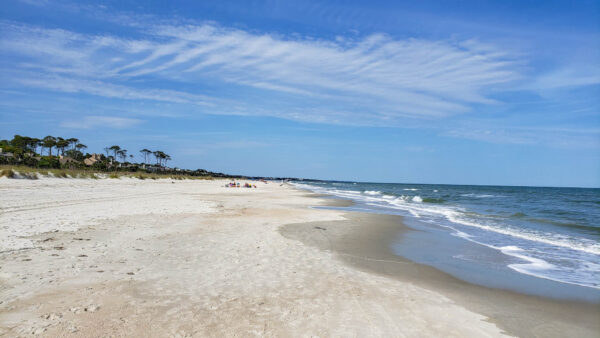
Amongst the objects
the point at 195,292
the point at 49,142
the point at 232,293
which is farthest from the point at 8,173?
the point at 49,142

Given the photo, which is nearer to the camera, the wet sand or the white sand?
the white sand

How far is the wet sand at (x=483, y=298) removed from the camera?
16.6ft

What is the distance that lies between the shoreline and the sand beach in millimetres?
35

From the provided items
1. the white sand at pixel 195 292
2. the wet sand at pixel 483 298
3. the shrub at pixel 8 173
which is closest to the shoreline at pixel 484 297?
the wet sand at pixel 483 298

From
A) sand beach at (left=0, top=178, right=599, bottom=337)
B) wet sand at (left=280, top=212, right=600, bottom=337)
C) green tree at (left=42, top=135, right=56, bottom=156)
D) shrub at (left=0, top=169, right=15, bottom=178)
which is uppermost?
green tree at (left=42, top=135, right=56, bottom=156)

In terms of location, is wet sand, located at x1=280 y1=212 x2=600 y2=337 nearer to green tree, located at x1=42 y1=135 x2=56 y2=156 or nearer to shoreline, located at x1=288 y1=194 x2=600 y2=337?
shoreline, located at x1=288 y1=194 x2=600 y2=337

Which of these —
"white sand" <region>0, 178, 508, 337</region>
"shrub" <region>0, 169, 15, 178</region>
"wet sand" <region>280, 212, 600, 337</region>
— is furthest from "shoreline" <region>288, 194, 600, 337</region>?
"shrub" <region>0, 169, 15, 178</region>

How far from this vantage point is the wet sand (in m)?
5.07

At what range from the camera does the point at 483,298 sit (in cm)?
627

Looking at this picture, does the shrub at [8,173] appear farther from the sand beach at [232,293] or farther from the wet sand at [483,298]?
the wet sand at [483,298]

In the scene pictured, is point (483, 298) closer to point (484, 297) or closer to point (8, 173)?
point (484, 297)

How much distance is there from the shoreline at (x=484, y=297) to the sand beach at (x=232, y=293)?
0.11ft

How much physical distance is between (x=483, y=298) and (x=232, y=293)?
4.62 meters

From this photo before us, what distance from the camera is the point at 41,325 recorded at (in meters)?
4.08
